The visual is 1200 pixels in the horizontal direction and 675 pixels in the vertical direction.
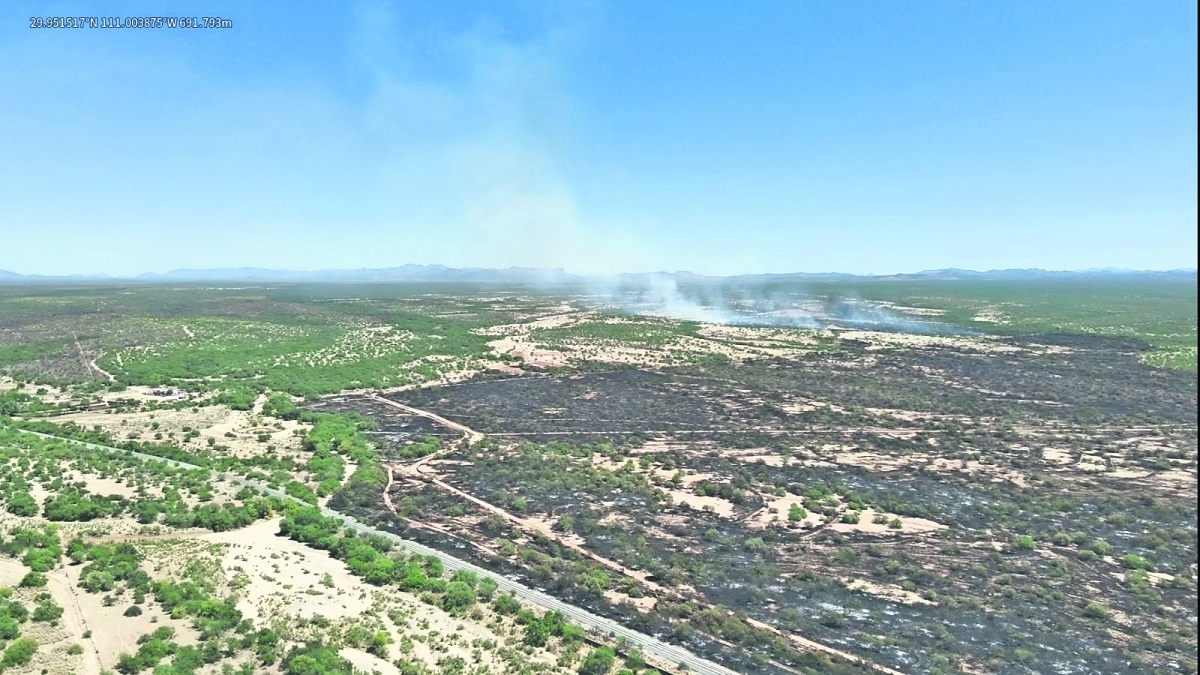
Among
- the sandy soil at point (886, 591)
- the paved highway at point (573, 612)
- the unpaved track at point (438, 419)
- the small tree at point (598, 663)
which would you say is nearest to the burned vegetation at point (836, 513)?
the sandy soil at point (886, 591)

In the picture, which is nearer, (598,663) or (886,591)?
(598,663)

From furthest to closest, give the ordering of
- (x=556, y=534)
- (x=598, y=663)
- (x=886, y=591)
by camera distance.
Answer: (x=556, y=534)
(x=886, y=591)
(x=598, y=663)

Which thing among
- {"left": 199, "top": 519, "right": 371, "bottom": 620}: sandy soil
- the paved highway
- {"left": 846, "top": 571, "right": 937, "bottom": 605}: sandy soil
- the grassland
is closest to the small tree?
the grassland

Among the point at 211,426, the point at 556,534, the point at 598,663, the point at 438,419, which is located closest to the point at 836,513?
the point at 556,534

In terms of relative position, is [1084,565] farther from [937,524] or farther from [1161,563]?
[937,524]

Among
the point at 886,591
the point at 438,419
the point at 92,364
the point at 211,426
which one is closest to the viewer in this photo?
the point at 886,591

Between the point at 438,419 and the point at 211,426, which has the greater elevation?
the point at 211,426

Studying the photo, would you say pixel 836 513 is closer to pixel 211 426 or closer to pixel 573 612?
pixel 573 612

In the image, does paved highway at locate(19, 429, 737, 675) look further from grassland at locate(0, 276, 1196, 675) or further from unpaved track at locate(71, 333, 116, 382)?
unpaved track at locate(71, 333, 116, 382)

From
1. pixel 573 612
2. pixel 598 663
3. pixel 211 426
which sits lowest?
pixel 573 612

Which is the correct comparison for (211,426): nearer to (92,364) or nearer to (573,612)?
(573,612)
